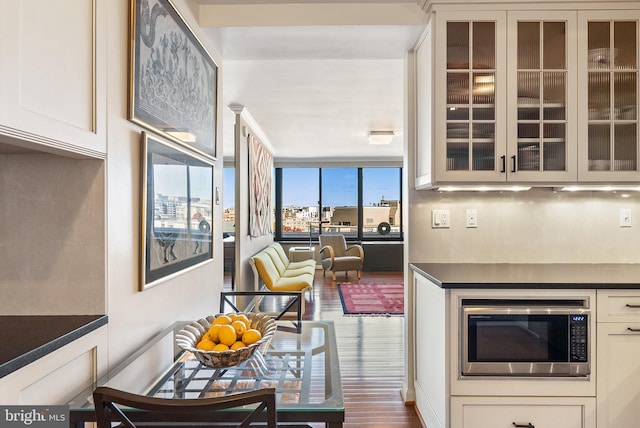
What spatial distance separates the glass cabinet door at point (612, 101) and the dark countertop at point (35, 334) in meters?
2.59

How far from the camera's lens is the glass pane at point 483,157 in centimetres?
228

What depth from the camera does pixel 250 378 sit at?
1196 millimetres

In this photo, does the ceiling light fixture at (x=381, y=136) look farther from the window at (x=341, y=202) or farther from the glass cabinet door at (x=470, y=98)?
the glass cabinet door at (x=470, y=98)

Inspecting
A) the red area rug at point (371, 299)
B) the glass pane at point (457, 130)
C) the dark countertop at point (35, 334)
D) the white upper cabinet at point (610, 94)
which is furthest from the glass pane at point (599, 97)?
the red area rug at point (371, 299)

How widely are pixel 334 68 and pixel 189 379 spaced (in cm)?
276

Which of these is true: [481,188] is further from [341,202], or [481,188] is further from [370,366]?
[341,202]

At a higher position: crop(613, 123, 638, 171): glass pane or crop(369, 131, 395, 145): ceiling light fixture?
crop(369, 131, 395, 145): ceiling light fixture

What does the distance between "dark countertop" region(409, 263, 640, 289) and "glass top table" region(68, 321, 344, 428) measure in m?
0.88

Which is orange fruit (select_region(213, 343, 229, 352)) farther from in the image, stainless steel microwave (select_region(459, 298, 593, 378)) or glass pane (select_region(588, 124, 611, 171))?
glass pane (select_region(588, 124, 611, 171))

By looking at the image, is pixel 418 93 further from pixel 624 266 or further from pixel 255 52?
pixel 624 266

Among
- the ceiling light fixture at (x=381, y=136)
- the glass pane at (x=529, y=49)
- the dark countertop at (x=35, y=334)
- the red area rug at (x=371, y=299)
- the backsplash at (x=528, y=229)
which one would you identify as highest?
the ceiling light fixture at (x=381, y=136)

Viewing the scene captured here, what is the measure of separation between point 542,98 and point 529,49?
0.29 metres

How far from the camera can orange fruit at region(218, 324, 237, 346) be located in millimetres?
1338

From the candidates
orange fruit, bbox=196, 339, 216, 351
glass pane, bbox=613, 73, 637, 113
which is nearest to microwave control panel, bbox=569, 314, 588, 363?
glass pane, bbox=613, 73, 637, 113
